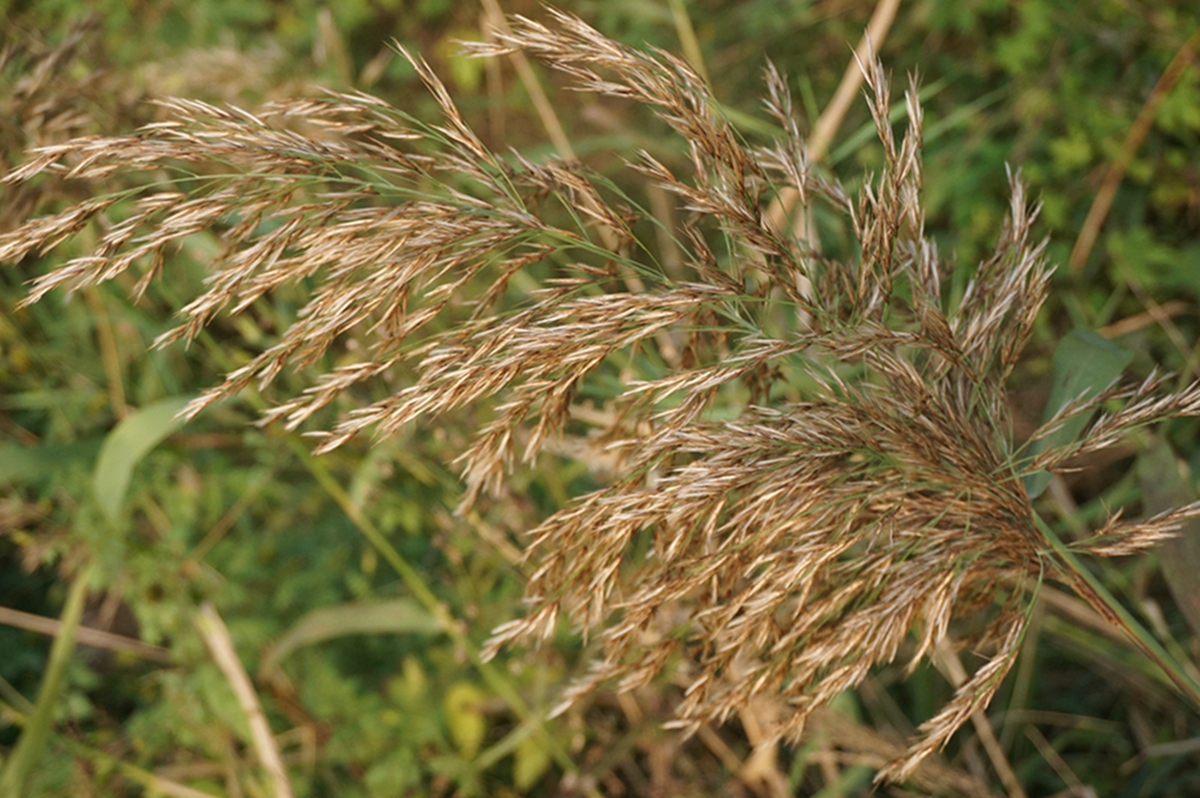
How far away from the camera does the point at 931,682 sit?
228 cm

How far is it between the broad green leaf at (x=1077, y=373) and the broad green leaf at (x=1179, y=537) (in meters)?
0.26

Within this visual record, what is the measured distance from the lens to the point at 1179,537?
1.43 meters

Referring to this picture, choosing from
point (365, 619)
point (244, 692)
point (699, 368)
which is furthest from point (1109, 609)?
point (244, 692)

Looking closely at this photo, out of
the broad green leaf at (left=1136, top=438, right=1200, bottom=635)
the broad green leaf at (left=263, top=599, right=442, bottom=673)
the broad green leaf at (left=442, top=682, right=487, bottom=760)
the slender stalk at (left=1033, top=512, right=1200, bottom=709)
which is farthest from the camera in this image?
the broad green leaf at (left=442, top=682, right=487, bottom=760)

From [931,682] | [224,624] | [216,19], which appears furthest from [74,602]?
[216,19]

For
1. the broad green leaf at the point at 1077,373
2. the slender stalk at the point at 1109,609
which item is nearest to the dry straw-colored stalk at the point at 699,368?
the slender stalk at the point at 1109,609

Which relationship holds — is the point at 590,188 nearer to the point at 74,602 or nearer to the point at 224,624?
the point at 74,602

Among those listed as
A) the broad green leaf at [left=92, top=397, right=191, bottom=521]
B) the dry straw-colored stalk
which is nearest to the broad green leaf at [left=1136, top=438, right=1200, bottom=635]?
the dry straw-colored stalk

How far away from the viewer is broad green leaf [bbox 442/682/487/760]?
7.66ft

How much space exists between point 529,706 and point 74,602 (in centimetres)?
108

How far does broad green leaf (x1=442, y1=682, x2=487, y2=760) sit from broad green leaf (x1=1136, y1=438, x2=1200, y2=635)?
1.61 metres

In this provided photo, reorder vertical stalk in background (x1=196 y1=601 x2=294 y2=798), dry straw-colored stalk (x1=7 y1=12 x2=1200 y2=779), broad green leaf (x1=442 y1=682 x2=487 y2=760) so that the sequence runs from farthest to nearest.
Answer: broad green leaf (x1=442 y1=682 x2=487 y2=760) < vertical stalk in background (x1=196 y1=601 x2=294 y2=798) < dry straw-colored stalk (x1=7 y1=12 x2=1200 y2=779)

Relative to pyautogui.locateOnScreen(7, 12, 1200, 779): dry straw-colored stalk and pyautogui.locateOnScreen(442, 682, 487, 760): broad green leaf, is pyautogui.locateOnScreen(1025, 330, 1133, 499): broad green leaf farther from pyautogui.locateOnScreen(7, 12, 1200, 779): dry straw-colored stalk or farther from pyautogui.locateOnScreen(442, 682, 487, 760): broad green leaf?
pyautogui.locateOnScreen(442, 682, 487, 760): broad green leaf

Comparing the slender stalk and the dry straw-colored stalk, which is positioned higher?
the dry straw-colored stalk
